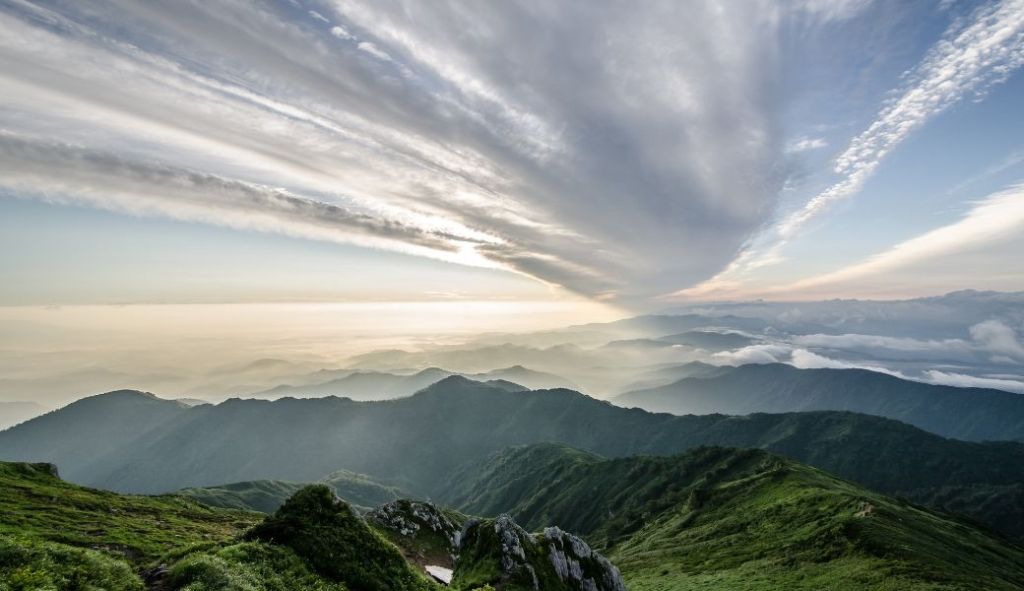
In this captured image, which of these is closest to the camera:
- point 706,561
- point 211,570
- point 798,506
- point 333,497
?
point 211,570

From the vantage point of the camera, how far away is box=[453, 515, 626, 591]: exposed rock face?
49.8 m

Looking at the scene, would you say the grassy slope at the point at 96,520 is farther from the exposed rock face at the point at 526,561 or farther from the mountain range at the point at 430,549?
the exposed rock face at the point at 526,561

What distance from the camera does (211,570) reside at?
25.2 m

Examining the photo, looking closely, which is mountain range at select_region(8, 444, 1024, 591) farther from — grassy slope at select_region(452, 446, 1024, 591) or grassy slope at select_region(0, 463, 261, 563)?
grassy slope at select_region(452, 446, 1024, 591)

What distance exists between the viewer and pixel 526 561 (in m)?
53.2

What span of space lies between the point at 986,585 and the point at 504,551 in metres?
79.9

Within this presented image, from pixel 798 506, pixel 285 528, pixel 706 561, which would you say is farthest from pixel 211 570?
pixel 798 506

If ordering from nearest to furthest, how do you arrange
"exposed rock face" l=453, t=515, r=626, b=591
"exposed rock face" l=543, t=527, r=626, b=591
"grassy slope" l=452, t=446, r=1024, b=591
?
"exposed rock face" l=453, t=515, r=626, b=591, "exposed rock face" l=543, t=527, r=626, b=591, "grassy slope" l=452, t=446, r=1024, b=591

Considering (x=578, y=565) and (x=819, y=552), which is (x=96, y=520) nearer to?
(x=578, y=565)

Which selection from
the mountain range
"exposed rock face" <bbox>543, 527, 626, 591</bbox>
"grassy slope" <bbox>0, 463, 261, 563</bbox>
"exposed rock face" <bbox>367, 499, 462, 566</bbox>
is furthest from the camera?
"exposed rock face" <bbox>367, 499, 462, 566</bbox>

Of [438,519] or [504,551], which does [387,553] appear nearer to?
[504,551]

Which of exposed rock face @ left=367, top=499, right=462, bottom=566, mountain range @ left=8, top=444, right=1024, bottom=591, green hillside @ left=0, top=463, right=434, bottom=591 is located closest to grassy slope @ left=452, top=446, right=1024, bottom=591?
mountain range @ left=8, top=444, right=1024, bottom=591

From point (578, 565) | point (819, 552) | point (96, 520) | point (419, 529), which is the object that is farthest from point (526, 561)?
point (819, 552)

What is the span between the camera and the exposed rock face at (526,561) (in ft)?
163
